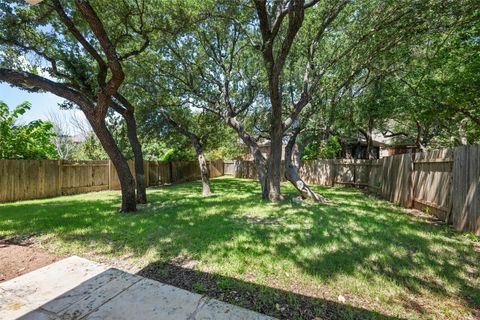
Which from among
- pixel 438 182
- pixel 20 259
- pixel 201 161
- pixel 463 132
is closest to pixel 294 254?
pixel 20 259

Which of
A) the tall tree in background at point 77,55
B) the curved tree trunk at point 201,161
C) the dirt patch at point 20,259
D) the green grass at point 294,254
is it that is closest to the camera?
the green grass at point 294,254

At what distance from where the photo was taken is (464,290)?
8.35ft

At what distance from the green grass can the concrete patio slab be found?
0.70ft

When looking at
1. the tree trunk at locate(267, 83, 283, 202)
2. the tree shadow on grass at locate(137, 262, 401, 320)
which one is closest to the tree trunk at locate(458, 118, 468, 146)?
the tree trunk at locate(267, 83, 283, 202)

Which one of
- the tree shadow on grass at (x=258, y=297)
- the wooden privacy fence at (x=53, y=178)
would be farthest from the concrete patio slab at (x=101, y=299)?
the wooden privacy fence at (x=53, y=178)

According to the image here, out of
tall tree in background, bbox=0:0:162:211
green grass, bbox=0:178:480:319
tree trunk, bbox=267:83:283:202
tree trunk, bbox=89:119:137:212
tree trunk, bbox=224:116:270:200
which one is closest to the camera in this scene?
green grass, bbox=0:178:480:319

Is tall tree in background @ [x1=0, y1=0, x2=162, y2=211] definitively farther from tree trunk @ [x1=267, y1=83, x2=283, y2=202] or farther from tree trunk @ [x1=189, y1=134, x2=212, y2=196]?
tree trunk @ [x1=267, y1=83, x2=283, y2=202]

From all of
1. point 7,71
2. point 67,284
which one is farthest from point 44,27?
→ point 67,284

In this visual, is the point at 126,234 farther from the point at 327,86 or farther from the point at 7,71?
the point at 327,86

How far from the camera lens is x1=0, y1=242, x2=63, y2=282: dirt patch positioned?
2.98m

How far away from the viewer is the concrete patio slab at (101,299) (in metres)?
2.11

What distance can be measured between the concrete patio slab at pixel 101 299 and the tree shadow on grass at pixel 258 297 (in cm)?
12

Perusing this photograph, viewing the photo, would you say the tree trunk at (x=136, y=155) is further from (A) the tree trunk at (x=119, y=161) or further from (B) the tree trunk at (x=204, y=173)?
(B) the tree trunk at (x=204, y=173)

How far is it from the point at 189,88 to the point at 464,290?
909 centimetres
